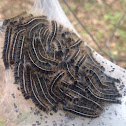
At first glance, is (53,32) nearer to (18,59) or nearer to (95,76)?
(18,59)

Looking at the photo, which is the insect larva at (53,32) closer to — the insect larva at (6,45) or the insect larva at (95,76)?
the insect larva at (6,45)

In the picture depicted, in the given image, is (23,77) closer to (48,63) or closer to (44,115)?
(48,63)

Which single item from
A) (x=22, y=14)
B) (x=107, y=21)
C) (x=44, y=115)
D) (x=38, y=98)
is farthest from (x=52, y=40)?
(x=107, y=21)

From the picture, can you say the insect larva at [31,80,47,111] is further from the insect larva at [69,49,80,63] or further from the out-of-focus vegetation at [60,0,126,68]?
the out-of-focus vegetation at [60,0,126,68]

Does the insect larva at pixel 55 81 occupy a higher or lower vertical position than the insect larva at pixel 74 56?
lower

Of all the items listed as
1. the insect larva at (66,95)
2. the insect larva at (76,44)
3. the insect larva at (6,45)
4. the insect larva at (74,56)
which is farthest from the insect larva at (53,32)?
the insect larva at (66,95)

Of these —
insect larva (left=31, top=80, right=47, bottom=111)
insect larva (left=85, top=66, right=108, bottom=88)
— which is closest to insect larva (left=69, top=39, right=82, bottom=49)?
insect larva (left=85, top=66, right=108, bottom=88)

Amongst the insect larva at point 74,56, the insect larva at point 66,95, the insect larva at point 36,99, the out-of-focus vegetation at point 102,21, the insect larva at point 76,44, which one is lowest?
the insect larva at point 66,95
